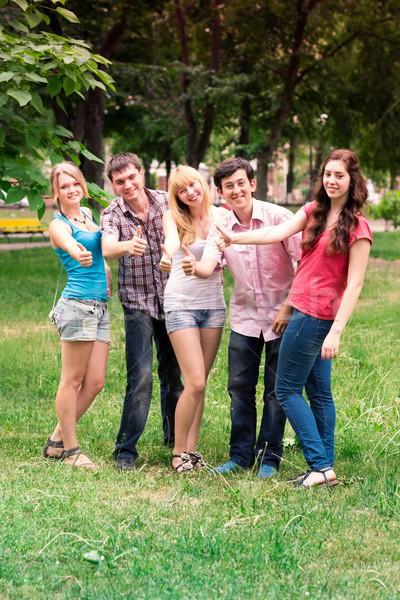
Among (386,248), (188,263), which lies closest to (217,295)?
(188,263)

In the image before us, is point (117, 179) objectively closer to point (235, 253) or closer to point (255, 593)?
point (235, 253)

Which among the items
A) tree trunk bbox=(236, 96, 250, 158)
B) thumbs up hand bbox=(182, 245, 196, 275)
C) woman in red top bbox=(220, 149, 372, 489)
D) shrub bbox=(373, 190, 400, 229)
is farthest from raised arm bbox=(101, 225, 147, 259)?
shrub bbox=(373, 190, 400, 229)

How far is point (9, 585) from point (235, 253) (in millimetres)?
2098

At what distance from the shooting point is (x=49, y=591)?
2.64 metres

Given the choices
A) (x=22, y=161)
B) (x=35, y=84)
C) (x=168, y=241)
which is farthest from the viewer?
(x=22, y=161)

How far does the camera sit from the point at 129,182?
405cm

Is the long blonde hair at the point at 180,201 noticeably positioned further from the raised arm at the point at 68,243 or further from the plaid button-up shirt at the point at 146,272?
the raised arm at the point at 68,243

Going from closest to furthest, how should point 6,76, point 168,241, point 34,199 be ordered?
point 168,241, point 6,76, point 34,199

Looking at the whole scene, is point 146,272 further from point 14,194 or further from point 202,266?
point 14,194

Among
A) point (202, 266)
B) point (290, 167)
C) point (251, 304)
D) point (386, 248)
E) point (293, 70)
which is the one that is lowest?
point (386, 248)

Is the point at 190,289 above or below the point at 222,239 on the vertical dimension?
below

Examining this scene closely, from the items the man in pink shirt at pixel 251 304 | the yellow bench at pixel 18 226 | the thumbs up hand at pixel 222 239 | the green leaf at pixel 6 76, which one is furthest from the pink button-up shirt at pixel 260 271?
the yellow bench at pixel 18 226

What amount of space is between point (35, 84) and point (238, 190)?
84.4 inches

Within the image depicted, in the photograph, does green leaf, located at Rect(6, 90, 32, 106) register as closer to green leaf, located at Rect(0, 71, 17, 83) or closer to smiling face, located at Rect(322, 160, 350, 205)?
green leaf, located at Rect(0, 71, 17, 83)
